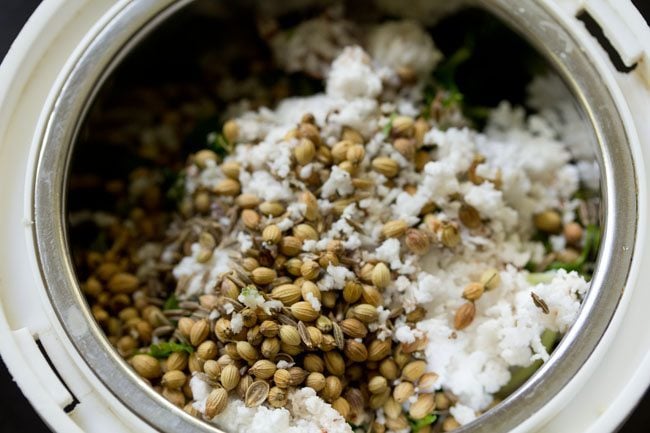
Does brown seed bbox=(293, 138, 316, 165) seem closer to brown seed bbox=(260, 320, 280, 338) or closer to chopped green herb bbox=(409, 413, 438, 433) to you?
brown seed bbox=(260, 320, 280, 338)

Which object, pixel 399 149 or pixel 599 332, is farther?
pixel 399 149

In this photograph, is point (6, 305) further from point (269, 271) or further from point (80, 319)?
point (269, 271)

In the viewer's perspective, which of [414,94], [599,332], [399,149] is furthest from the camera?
[414,94]

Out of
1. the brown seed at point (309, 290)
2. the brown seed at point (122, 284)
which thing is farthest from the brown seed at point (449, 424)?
the brown seed at point (122, 284)

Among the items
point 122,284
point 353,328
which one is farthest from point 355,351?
point 122,284

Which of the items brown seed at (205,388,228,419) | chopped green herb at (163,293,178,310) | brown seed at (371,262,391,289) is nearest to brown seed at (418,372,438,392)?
brown seed at (371,262,391,289)

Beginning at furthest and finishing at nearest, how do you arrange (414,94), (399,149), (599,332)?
(414,94) < (399,149) < (599,332)

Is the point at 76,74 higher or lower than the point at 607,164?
higher

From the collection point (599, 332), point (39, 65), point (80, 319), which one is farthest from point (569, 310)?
point (39, 65)
